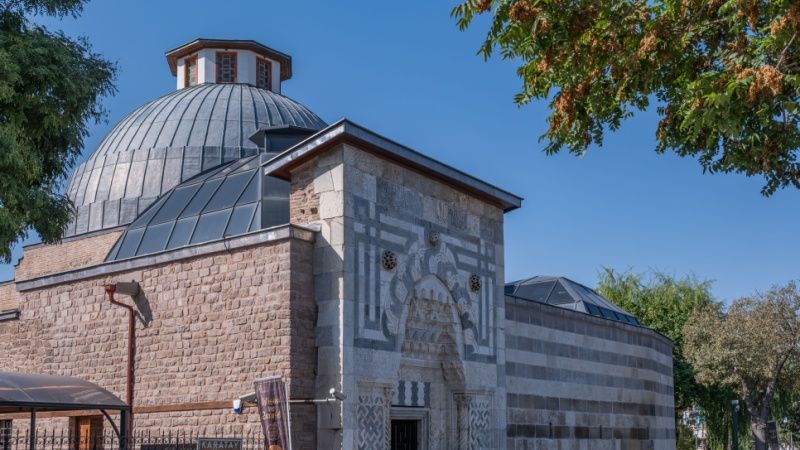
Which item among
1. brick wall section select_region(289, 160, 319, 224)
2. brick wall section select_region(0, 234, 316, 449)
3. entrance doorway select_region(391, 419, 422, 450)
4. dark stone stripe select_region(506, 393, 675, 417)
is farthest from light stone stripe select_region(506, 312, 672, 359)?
brick wall section select_region(0, 234, 316, 449)

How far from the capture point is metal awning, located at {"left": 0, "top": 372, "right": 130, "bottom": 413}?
42.5ft

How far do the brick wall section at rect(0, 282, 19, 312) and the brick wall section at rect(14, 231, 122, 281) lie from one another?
54 cm

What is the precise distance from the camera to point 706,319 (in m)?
36.9

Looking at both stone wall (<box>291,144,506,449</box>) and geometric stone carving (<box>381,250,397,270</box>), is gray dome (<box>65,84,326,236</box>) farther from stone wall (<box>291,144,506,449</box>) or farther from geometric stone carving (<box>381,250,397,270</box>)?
geometric stone carving (<box>381,250,397,270</box>)

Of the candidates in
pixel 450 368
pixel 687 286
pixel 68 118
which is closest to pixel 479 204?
pixel 450 368

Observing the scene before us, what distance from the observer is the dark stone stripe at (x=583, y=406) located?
20.3 metres

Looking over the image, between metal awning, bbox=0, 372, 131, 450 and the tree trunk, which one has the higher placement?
metal awning, bbox=0, 372, 131, 450

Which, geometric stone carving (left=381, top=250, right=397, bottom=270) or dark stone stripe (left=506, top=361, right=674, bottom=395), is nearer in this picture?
geometric stone carving (left=381, top=250, right=397, bottom=270)

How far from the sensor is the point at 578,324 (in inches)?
917

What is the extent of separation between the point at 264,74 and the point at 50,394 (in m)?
18.9

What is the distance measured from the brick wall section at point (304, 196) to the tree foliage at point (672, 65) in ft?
16.9

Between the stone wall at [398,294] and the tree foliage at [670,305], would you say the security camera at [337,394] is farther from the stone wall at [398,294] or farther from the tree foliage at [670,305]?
the tree foliage at [670,305]

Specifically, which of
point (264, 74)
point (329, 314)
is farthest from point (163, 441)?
point (264, 74)

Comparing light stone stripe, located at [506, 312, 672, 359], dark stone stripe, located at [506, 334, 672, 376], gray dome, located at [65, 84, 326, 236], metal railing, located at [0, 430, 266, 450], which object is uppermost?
gray dome, located at [65, 84, 326, 236]
